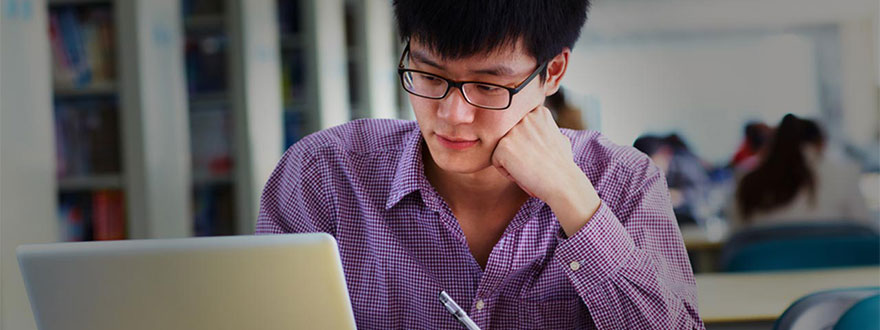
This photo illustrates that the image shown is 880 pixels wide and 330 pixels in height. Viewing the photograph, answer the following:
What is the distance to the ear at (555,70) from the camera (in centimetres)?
135

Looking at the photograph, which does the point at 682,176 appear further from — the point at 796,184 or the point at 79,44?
the point at 79,44

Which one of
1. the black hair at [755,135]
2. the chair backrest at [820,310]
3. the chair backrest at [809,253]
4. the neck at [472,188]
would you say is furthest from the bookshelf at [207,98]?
the black hair at [755,135]

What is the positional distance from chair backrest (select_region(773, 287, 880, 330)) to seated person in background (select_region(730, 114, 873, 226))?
2706mm

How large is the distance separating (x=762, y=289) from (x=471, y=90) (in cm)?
138

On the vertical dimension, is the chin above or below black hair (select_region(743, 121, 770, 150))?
above

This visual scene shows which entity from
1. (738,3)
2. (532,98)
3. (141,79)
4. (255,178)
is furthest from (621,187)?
(738,3)

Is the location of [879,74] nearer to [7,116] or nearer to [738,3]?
[738,3]

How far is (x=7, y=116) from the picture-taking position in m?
2.24

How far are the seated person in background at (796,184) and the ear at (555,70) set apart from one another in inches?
113

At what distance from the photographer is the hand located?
4.19 feet

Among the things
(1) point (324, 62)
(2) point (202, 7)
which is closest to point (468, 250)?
(2) point (202, 7)

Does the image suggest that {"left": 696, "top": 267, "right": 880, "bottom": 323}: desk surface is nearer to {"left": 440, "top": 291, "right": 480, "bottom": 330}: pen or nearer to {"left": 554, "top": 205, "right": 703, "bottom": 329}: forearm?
{"left": 554, "top": 205, "right": 703, "bottom": 329}: forearm

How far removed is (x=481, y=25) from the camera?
48.4 inches

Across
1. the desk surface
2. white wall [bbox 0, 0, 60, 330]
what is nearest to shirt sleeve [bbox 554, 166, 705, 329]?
the desk surface
